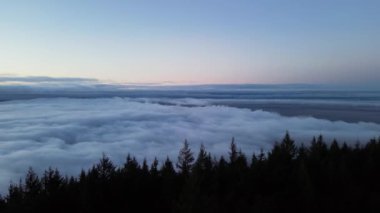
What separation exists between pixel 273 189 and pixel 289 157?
59.8 feet

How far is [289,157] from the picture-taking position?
2506 inches

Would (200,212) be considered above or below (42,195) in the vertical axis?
above

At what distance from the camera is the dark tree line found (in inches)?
1454

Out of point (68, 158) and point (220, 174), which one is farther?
point (68, 158)

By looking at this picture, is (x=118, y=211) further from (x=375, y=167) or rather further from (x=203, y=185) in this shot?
(x=375, y=167)

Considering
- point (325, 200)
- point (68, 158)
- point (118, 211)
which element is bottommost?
point (68, 158)

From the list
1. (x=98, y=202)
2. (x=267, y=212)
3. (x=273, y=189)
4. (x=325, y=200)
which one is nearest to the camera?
(x=267, y=212)

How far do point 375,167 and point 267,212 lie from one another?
26.4 metres

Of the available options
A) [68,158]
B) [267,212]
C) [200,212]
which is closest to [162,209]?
[200,212]

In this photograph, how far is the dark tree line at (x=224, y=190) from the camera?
36.9m

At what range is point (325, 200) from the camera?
3900cm

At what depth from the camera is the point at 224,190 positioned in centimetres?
4738

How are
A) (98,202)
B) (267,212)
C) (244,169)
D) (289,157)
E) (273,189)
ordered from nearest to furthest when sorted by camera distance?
(267,212)
(98,202)
(273,189)
(244,169)
(289,157)

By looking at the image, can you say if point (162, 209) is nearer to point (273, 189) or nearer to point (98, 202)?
point (98, 202)
